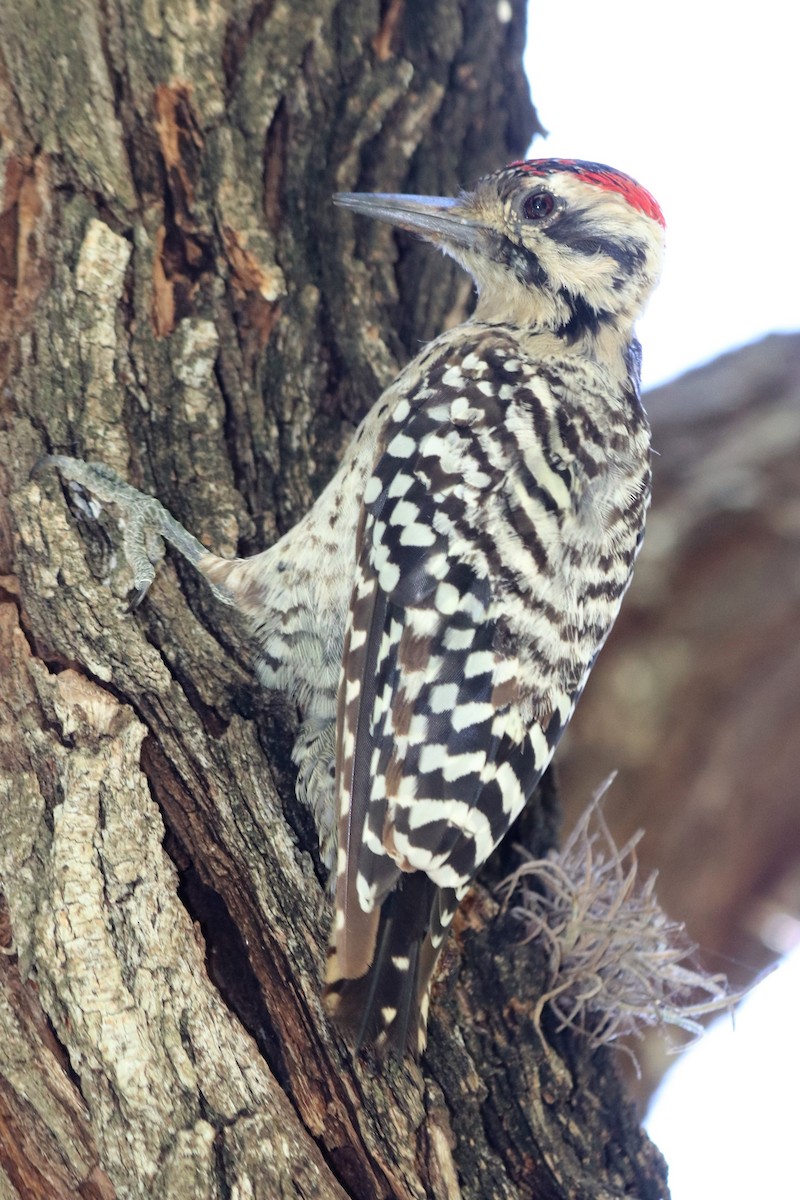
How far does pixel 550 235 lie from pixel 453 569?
114 cm

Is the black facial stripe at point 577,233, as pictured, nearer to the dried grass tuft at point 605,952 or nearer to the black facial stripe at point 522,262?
the black facial stripe at point 522,262

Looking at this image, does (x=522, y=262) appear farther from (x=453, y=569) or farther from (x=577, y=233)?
(x=453, y=569)

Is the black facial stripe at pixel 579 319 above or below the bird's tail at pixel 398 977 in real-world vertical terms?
above

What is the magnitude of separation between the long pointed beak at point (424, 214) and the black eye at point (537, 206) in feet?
0.43

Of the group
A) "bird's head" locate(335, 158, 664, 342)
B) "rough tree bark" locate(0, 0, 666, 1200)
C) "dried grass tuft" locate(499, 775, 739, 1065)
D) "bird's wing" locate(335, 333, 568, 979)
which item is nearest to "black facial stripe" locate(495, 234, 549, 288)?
"bird's head" locate(335, 158, 664, 342)

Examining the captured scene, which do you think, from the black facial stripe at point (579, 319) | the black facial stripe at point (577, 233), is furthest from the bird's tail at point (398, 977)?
the black facial stripe at point (577, 233)

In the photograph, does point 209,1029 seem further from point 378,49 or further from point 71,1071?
point 378,49

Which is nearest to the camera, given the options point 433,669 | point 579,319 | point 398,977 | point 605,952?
point 398,977

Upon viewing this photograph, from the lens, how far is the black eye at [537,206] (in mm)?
3123

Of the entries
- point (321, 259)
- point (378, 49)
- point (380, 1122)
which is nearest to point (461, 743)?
point (380, 1122)

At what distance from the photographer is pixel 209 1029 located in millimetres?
1857

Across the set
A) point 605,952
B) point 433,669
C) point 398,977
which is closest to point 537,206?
point 433,669

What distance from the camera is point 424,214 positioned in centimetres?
311

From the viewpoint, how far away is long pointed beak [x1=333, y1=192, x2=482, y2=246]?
9.88 ft
